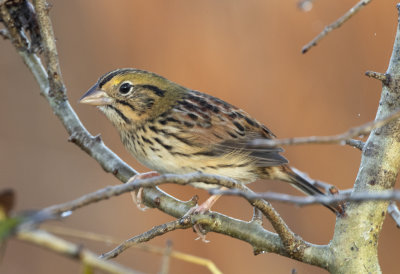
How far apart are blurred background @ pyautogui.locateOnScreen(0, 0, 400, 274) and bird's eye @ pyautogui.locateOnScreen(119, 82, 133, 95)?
2.52 metres

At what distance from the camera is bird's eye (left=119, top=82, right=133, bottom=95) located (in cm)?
364

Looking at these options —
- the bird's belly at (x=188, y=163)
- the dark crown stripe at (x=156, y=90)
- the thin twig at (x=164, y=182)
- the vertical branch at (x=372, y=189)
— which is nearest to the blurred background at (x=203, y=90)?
the dark crown stripe at (x=156, y=90)

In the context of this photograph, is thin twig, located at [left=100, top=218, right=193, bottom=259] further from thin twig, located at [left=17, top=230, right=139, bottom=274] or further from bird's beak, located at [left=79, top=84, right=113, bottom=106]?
bird's beak, located at [left=79, top=84, right=113, bottom=106]

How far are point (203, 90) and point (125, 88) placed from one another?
2.60m

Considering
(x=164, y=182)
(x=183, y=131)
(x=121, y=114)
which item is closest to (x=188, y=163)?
(x=183, y=131)

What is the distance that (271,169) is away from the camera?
3.62 m

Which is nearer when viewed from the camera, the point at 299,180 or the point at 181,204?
the point at 181,204

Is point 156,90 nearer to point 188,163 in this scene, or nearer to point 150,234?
point 188,163

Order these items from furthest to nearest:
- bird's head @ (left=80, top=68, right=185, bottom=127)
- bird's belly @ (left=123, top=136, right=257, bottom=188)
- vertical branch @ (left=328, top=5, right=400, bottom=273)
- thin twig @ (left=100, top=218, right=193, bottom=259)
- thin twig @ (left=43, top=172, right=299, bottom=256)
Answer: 1. bird's head @ (left=80, top=68, right=185, bottom=127)
2. bird's belly @ (left=123, top=136, right=257, bottom=188)
3. vertical branch @ (left=328, top=5, right=400, bottom=273)
4. thin twig @ (left=100, top=218, right=193, bottom=259)
5. thin twig @ (left=43, top=172, right=299, bottom=256)

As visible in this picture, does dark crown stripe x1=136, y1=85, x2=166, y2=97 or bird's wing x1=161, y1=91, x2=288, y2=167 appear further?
dark crown stripe x1=136, y1=85, x2=166, y2=97

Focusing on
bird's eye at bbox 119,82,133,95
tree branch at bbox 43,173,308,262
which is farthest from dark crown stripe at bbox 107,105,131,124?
tree branch at bbox 43,173,308,262

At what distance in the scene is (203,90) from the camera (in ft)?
20.4

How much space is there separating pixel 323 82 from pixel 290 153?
749 millimetres

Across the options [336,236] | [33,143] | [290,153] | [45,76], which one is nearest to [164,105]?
[45,76]
